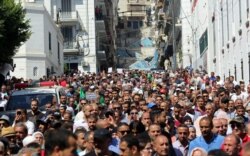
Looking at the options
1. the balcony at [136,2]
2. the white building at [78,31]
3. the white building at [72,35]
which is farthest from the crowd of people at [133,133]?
the balcony at [136,2]

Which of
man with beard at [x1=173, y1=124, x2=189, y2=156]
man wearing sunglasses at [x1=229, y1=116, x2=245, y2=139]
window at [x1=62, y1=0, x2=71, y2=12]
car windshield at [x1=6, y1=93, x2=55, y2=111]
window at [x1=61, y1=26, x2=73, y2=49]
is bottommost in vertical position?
man with beard at [x1=173, y1=124, x2=189, y2=156]

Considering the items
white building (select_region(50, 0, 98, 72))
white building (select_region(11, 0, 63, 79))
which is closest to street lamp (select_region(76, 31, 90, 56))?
white building (select_region(50, 0, 98, 72))

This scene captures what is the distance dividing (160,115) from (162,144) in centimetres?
381

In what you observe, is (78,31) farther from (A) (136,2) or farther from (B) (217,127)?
(A) (136,2)

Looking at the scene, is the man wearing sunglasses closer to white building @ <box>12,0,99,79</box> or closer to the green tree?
the green tree

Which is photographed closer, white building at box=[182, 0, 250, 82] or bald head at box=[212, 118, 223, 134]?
bald head at box=[212, 118, 223, 134]

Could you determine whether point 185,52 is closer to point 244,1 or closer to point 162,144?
point 244,1

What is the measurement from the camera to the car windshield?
65.4ft

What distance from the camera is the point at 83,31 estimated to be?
71.2 metres

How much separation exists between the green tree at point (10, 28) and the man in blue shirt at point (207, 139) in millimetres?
23338

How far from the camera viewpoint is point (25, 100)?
792 inches

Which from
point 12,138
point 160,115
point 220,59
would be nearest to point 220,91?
point 160,115

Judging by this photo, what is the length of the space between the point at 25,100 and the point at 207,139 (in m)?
10.1

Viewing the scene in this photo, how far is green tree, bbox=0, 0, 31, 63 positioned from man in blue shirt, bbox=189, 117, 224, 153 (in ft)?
76.6
